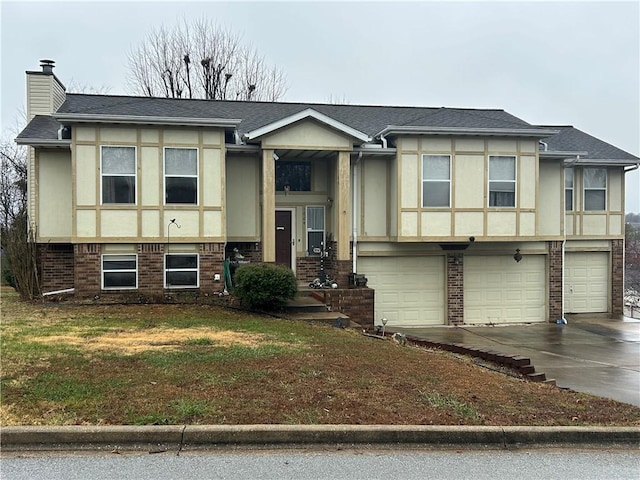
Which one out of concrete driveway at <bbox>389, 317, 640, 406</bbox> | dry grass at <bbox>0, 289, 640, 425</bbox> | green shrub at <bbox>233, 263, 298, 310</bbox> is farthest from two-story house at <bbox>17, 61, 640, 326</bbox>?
dry grass at <bbox>0, 289, 640, 425</bbox>

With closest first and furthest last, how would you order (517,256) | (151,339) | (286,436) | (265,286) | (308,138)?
(286,436) → (151,339) → (265,286) → (308,138) → (517,256)

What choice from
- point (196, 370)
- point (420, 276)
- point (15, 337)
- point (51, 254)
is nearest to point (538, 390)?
point (196, 370)

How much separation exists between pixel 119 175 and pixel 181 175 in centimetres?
155

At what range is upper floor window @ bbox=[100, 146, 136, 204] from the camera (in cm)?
1417

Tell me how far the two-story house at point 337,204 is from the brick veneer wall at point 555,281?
0.03 metres

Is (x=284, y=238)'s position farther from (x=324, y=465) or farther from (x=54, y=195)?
(x=324, y=465)

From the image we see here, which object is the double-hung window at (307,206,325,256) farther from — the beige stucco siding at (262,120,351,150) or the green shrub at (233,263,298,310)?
the green shrub at (233,263,298,310)

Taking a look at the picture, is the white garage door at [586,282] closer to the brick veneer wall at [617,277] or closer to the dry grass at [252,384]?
the brick veneer wall at [617,277]

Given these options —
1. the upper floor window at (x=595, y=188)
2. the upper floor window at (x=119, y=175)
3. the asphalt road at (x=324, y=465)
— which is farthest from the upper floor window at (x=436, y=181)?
the asphalt road at (x=324, y=465)

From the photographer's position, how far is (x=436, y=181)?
53.3 feet

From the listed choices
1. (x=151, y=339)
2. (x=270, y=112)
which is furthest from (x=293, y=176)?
(x=151, y=339)

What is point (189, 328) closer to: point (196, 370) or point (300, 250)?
point (196, 370)

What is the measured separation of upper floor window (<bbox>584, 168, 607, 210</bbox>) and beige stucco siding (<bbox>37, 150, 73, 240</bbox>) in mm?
16702

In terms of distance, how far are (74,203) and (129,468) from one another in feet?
35.6
